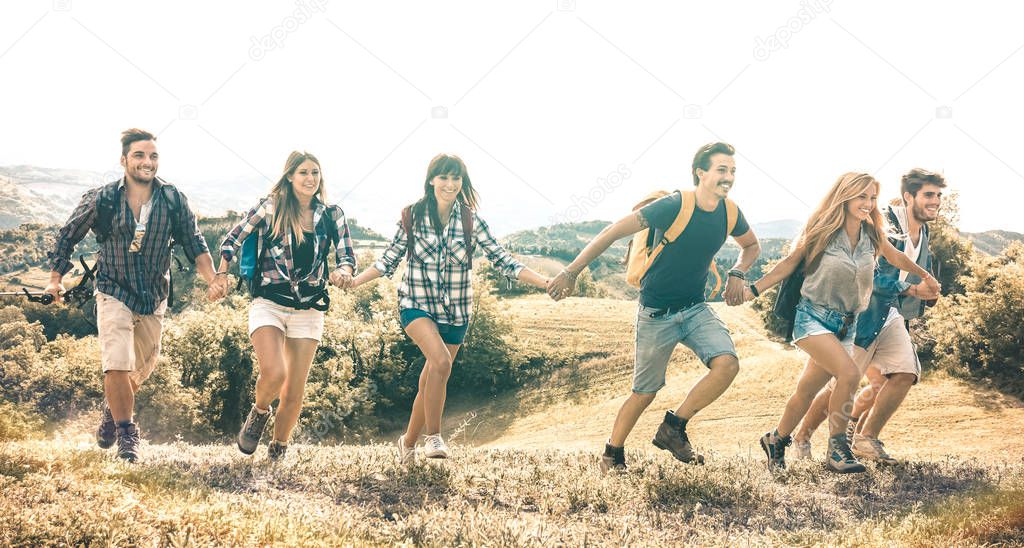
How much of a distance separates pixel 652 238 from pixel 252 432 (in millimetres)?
4141

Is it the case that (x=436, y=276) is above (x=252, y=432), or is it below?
above

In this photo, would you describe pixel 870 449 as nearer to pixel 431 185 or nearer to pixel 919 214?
pixel 919 214

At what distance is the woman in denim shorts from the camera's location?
6648 millimetres

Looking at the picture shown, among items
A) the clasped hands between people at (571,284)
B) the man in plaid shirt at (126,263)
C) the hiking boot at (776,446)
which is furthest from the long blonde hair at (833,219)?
the man in plaid shirt at (126,263)

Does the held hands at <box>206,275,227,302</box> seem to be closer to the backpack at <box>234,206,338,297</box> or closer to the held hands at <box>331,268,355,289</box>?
the backpack at <box>234,206,338,297</box>

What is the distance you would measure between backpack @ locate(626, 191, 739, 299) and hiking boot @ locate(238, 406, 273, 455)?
3706mm

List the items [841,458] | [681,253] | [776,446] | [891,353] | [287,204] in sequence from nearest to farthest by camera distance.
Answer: [681,253], [287,204], [841,458], [891,353], [776,446]

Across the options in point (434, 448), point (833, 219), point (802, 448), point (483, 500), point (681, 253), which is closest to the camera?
point (483, 500)

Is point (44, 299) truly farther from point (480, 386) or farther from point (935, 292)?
point (480, 386)

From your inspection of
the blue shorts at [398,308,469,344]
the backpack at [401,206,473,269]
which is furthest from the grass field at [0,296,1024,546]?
the backpack at [401,206,473,269]

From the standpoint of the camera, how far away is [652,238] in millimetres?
6457

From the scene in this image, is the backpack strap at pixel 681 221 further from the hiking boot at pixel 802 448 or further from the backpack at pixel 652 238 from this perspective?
the hiking boot at pixel 802 448

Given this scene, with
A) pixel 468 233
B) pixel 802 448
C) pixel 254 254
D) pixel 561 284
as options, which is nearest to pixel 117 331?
pixel 254 254

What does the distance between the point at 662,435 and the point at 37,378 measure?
118 ft
